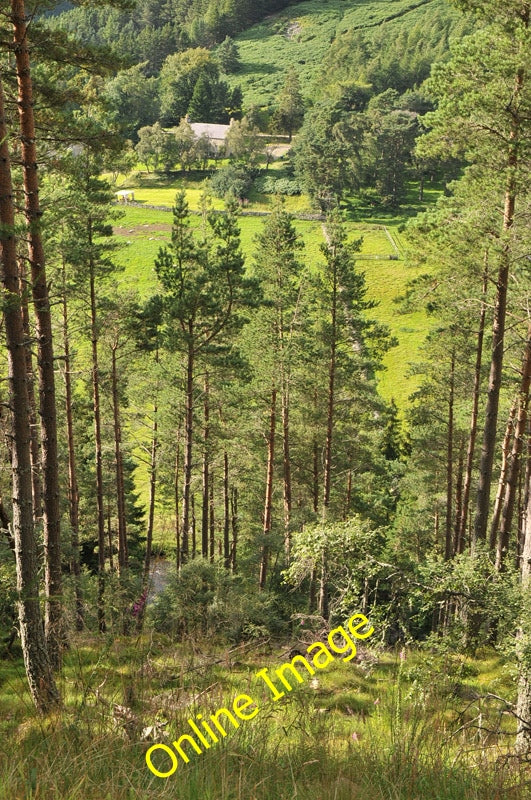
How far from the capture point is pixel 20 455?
24.4 ft

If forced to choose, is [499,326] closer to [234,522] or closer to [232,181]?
[234,522]

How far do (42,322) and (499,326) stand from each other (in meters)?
10.1

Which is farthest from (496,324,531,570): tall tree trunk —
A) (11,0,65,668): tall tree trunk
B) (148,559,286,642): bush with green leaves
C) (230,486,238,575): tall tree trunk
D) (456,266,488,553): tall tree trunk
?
(230,486,238,575): tall tree trunk

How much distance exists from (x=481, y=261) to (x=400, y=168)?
7823 cm

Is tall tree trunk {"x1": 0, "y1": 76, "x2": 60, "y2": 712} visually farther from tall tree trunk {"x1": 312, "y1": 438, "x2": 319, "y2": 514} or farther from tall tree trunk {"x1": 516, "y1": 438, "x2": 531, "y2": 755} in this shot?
tall tree trunk {"x1": 312, "y1": 438, "x2": 319, "y2": 514}

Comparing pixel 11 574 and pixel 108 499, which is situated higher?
pixel 11 574

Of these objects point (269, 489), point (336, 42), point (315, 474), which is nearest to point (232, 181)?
point (315, 474)

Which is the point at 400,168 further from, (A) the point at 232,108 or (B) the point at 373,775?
(B) the point at 373,775

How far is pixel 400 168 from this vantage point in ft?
281

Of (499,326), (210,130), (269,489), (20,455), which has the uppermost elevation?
(210,130)

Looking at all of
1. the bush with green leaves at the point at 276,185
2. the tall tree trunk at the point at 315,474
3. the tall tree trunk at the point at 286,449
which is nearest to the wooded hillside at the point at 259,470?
the tall tree trunk at the point at 286,449

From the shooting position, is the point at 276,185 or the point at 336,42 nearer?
the point at 276,185

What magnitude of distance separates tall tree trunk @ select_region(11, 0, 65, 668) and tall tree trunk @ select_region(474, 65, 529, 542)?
841cm

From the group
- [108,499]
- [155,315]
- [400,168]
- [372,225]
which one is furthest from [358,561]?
[400,168]
